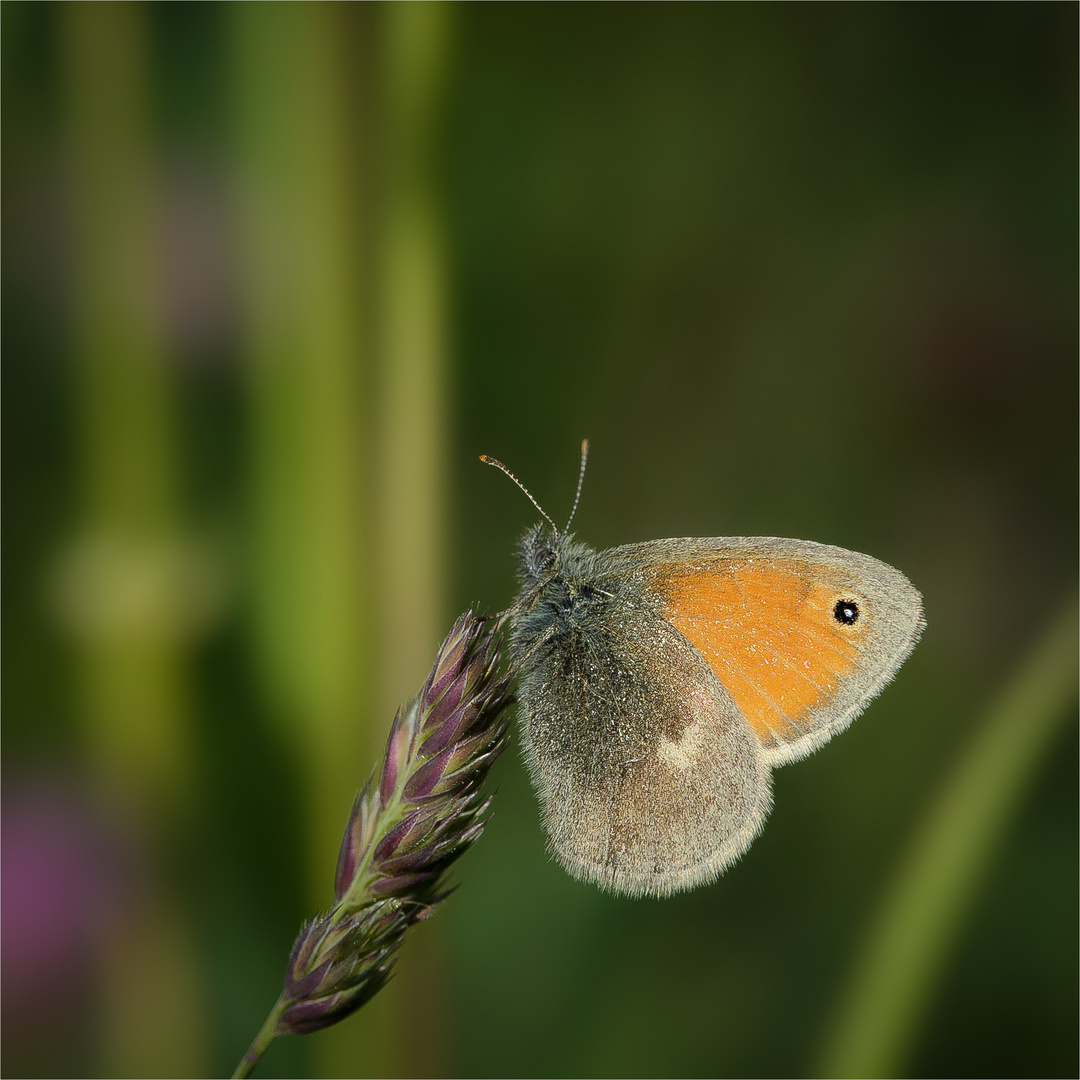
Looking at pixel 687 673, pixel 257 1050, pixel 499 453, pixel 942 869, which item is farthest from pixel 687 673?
pixel 257 1050

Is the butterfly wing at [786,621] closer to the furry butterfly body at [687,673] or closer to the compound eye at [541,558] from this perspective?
the furry butterfly body at [687,673]

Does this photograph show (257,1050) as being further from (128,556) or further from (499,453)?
(499,453)

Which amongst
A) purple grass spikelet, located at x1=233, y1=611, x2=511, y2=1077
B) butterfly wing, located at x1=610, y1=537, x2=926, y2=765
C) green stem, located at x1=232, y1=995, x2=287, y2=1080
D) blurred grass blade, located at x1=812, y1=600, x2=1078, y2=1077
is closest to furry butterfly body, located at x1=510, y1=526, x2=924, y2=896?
butterfly wing, located at x1=610, y1=537, x2=926, y2=765

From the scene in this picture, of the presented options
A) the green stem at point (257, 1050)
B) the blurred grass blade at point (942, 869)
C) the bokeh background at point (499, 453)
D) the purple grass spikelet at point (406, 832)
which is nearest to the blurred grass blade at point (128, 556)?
the bokeh background at point (499, 453)

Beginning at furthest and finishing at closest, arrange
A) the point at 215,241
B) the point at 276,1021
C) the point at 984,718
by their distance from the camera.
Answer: the point at 215,241 → the point at 984,718 → the point at 276,1021

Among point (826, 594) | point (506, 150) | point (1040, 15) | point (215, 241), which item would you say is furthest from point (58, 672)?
point (1040, 15)

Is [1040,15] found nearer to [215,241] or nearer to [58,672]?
[215,241]
